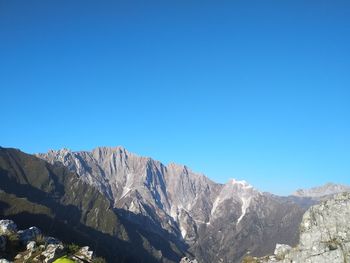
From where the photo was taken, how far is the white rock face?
7938 cm

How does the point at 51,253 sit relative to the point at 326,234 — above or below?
below

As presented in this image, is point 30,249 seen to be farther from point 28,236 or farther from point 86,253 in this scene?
point 28,236

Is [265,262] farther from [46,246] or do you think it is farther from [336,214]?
[46,246]

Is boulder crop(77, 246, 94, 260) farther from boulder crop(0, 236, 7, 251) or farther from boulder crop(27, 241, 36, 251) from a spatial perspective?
boulder crop(0, 236, 7, 251)

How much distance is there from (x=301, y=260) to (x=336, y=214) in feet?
34.6

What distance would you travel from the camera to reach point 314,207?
93562 mm

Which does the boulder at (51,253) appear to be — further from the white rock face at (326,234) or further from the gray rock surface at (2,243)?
the white rock face at (326,234)

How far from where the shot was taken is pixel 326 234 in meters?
85.6

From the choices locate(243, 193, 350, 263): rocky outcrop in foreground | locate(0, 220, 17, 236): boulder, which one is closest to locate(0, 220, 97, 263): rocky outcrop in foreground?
locate(0, 220, 17, 236): boulder

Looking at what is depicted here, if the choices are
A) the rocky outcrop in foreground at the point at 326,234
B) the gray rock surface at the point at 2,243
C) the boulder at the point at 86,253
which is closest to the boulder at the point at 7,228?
the gray rock surface at the point at 2,243

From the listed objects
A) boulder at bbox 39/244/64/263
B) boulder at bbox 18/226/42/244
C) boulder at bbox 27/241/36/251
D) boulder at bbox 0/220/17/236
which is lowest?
boulder at bbox 39/244/64/263

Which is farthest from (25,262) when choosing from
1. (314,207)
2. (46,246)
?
(314,207)

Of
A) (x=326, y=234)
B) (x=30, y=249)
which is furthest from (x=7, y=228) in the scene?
(x=326, y=234)

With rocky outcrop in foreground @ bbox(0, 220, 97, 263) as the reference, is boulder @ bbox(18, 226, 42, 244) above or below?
above
